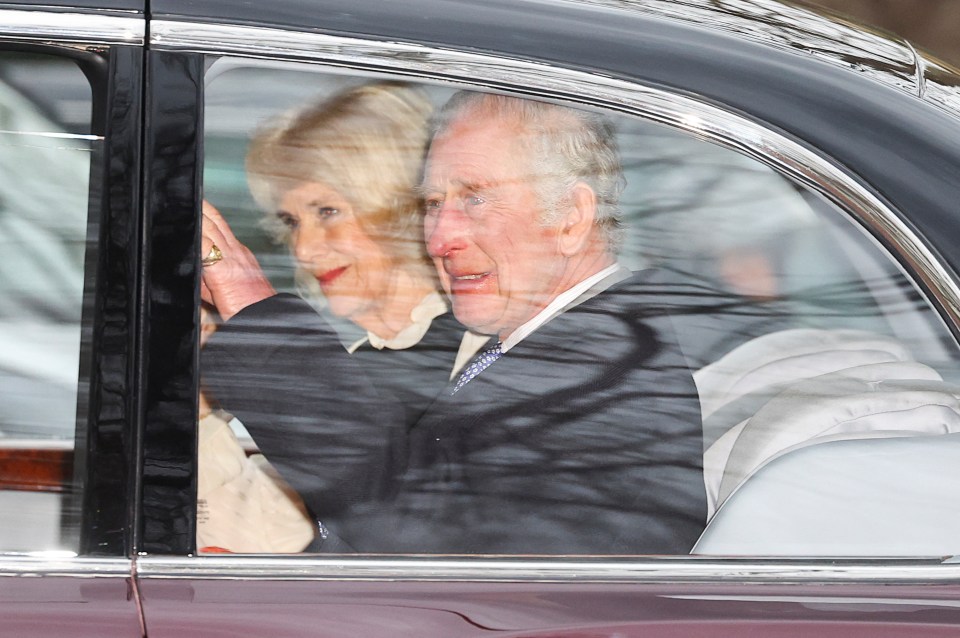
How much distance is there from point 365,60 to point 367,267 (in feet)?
0.85


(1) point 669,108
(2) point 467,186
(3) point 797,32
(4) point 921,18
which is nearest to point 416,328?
(2) point 467,186

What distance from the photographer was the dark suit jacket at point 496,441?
1342mm

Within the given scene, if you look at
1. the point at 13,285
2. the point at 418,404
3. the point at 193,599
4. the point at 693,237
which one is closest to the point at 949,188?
the point at 693,237

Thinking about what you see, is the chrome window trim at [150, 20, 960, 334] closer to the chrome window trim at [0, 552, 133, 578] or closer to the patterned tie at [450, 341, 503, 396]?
the patterned tie at [450, 341, 503, 396]

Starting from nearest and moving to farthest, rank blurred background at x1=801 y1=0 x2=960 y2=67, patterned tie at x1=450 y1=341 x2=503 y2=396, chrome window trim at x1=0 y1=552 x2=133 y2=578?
chrome window trim at x1=0 y1=552 x2=133 y2=578 < patterned tie at x1=450 y1=341 x2=503 y2=396 < blurred background at x1=801 y1=0 x2=960 y2=67

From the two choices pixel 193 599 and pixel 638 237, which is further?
pixel 638 237

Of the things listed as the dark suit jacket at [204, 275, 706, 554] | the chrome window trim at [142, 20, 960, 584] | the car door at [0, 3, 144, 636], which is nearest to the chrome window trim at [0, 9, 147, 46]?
the car door at [0, 3, 144, 636]

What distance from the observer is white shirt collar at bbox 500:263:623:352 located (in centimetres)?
137

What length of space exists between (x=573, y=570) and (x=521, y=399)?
8.7 inches

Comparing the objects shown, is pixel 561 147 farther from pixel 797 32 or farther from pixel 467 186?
pixel 797 32

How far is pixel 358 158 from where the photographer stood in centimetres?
138

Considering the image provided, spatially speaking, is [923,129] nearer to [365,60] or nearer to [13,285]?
[365,60]

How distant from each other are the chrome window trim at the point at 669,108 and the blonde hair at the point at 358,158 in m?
0.05

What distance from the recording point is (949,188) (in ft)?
4.37
